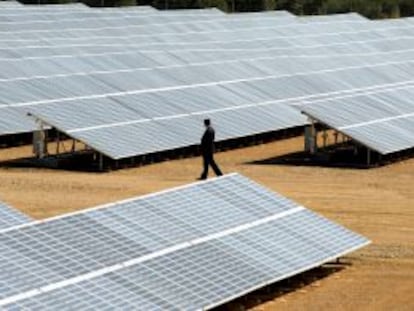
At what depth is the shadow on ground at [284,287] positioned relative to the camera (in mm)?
16938

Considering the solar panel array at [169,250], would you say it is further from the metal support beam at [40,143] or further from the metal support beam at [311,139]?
the metal support beam at [311,139]

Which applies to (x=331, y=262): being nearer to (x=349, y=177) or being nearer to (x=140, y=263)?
(x=140, y=263)

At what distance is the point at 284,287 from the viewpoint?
18.1 metres

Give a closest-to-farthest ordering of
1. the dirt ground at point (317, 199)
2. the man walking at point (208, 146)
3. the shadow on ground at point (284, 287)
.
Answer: the shadow on ground at point (284, 287) < the dirt ground at point (317, 199) < the man walking at point (208, 146)

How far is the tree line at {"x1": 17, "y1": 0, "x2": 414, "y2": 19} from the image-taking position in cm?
9231

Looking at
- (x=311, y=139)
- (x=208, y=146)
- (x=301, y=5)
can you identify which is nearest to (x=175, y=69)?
(x=311, y=139)

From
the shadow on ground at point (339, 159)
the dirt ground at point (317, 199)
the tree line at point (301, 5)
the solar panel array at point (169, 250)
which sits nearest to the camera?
the solar panel array at point (169, 250)

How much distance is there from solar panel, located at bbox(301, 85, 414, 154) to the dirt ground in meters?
0.77

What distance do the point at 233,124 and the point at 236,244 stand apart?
1908cm

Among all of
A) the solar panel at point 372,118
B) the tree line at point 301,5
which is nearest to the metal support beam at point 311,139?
the solar panel at point 372,118

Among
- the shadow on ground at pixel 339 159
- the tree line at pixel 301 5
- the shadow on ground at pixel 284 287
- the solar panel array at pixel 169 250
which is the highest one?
the solar panel array at pixel 169 250

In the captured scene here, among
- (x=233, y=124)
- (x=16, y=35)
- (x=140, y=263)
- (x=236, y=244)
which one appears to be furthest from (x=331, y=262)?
(x=16, y=35)

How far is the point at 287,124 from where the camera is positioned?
38750 mm

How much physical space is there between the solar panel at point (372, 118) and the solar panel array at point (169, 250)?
521 inches
